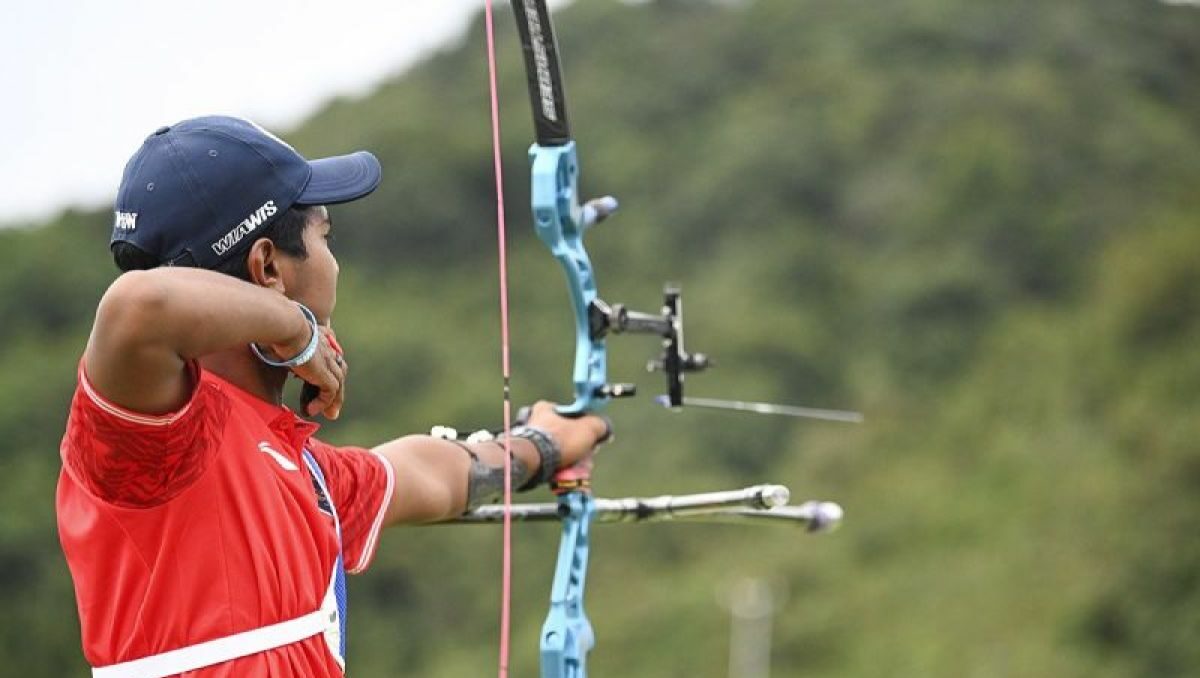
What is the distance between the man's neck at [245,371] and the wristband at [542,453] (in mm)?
1137

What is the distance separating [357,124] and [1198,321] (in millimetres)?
29368

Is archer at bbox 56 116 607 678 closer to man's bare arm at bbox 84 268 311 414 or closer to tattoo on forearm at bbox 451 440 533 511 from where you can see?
man's bare arm at bbox 84 268 311 414

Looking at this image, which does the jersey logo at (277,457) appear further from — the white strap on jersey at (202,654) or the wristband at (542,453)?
the wristband at (542,453)

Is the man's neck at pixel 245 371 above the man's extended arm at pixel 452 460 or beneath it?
beneath

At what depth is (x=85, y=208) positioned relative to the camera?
138ft

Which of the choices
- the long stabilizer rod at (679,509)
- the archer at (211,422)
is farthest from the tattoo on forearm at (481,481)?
the archer at (211,422)

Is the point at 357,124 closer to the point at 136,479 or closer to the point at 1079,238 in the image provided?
the point at 1079,238

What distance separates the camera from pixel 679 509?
4.45 m

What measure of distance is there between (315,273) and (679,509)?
4.93 ft

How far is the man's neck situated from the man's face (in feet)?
0.36

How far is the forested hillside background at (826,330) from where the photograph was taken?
31422mm

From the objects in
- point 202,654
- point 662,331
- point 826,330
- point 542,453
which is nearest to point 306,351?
point 202,654

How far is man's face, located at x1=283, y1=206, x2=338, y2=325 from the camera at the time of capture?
3137 mm

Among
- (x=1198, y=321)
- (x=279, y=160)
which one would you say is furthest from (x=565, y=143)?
(x=1198, y=321)
